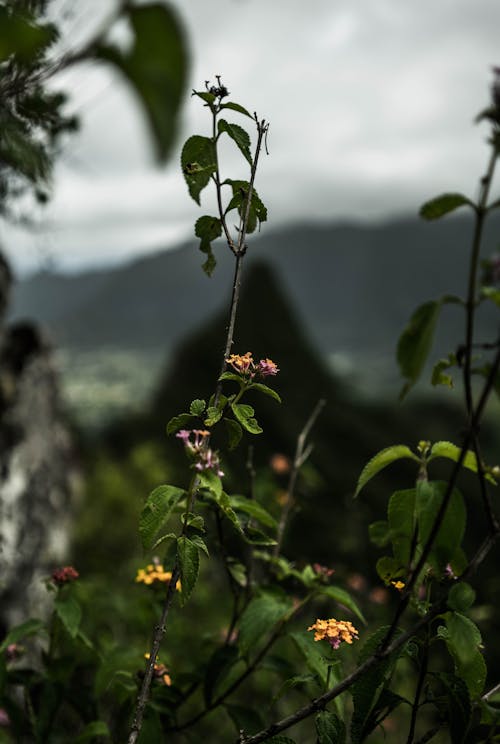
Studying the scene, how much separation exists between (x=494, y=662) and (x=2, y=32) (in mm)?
9817

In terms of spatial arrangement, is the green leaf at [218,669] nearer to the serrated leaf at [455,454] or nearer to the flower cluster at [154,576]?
the flower cluster at [154,576]

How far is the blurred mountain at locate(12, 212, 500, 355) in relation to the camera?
120250 millimetres

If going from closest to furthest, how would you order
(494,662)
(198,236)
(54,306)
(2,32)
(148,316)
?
(2,32), (198,236), (494,662), (148,316), (54,306)

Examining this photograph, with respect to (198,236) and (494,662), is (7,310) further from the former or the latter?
(494,662)

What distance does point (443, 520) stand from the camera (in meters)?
0.80

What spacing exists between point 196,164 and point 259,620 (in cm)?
88

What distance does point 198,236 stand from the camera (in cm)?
113

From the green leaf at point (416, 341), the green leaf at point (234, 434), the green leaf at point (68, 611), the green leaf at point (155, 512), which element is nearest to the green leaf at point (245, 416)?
the green leaf at point (234, 434)

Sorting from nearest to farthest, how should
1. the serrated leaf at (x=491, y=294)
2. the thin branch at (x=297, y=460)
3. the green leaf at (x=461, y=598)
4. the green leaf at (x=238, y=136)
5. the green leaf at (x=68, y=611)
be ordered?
the serrated leaf at (x=491, y=294), the green leaf at (x=461, y=598), the green leaf at (x=238, y=136), the green leaf at (x=68, y=611), the thin branch at (x=297, y=460)

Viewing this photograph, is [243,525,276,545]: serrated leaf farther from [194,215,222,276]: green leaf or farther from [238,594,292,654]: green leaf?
[194,215,222,276]: green leaf

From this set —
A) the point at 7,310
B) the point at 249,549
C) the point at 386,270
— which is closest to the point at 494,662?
the point at 7,310

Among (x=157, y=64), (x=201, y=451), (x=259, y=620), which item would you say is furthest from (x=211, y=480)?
(x=157, y=64)

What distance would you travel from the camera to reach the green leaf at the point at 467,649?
837mm

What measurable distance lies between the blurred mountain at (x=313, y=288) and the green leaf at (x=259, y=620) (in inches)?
4327
